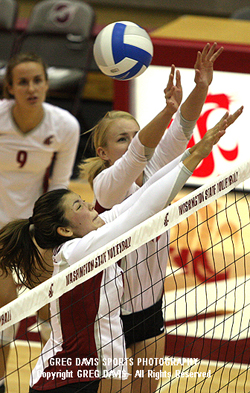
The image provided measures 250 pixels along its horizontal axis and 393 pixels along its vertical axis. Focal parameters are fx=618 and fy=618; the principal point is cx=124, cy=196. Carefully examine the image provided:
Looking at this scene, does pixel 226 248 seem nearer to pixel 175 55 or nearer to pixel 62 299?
pixel 175 55

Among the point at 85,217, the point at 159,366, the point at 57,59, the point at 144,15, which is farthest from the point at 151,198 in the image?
the point at 144,15

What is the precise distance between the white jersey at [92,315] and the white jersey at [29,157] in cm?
201

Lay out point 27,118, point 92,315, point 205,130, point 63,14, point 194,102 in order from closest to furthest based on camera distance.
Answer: point 92,315
point 194,102
point 205,130
point 27,118
point 63,14

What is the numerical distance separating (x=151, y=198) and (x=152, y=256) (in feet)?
1.30

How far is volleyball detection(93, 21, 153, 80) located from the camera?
291 centimetres

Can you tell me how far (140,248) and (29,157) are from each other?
71.9 inches

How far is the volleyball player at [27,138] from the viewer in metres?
4.21

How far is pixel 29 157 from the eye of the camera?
13.9ft

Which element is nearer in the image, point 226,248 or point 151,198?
point 151,198

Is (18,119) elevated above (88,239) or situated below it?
above

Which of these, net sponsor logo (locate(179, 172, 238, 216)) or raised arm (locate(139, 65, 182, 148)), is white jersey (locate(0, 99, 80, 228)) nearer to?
raised arm (locate(139, 65, 182, 148))

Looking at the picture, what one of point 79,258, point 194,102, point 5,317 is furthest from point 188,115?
point 5,317

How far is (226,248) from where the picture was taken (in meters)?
4.42

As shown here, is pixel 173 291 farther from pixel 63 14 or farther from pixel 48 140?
pixel 63 14
